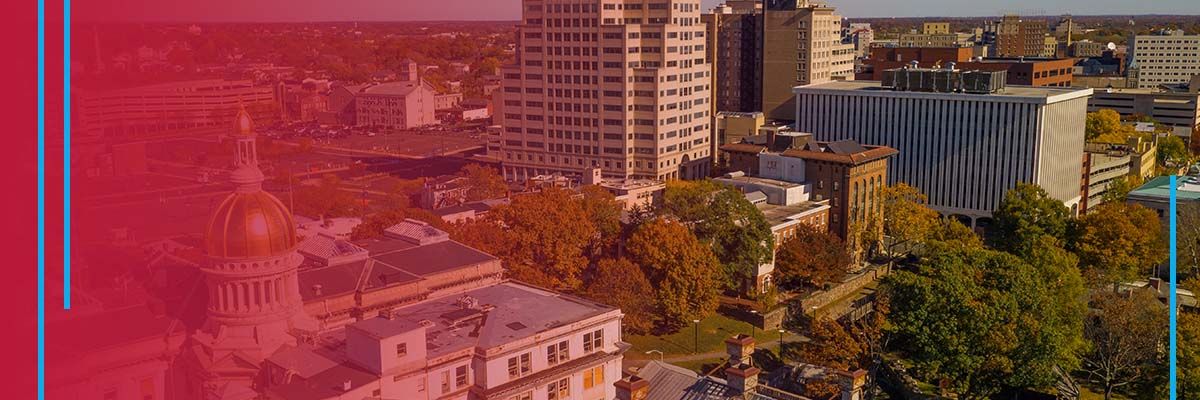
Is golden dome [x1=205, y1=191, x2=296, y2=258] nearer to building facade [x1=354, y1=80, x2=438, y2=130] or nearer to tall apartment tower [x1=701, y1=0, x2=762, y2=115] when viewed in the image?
building facade [x1=354, y1=80, x2=438, y2=130]

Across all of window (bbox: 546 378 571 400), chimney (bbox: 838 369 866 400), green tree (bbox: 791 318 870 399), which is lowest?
green tree (bbox: 791 318 870 399)

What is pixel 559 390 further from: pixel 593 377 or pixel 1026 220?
pixel 1026 220

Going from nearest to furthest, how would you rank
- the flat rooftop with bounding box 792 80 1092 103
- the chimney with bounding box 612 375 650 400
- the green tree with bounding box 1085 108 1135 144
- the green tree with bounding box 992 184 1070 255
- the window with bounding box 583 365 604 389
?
the chimney with bounding box 612 375 650 400
the window with bounding box 583 365 604 389
the green tree with bounding box 992 184 1070 255
the flat rooftop with bounding box 792 80 1092 103
the green tree with bounding box 1085 108 1135 144

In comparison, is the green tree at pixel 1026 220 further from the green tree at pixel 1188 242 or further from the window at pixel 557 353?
the window at pixel 557 353

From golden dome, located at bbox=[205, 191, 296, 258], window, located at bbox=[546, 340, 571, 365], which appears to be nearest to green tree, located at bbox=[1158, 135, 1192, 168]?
window, located at bbox=[546, 340, 571, 365]

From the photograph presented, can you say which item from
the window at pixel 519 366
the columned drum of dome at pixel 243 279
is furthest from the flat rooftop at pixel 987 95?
the columned drum of dome at pixel 243 279

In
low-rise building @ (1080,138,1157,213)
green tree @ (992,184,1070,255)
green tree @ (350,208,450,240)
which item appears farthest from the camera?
low-rise building @ (1080,138,1157,213)

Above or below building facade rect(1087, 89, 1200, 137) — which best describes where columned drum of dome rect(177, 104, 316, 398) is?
below

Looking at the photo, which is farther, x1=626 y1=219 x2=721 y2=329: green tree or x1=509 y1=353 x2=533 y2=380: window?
x1=626 y1=219 x2=721 y2=329: green tree
